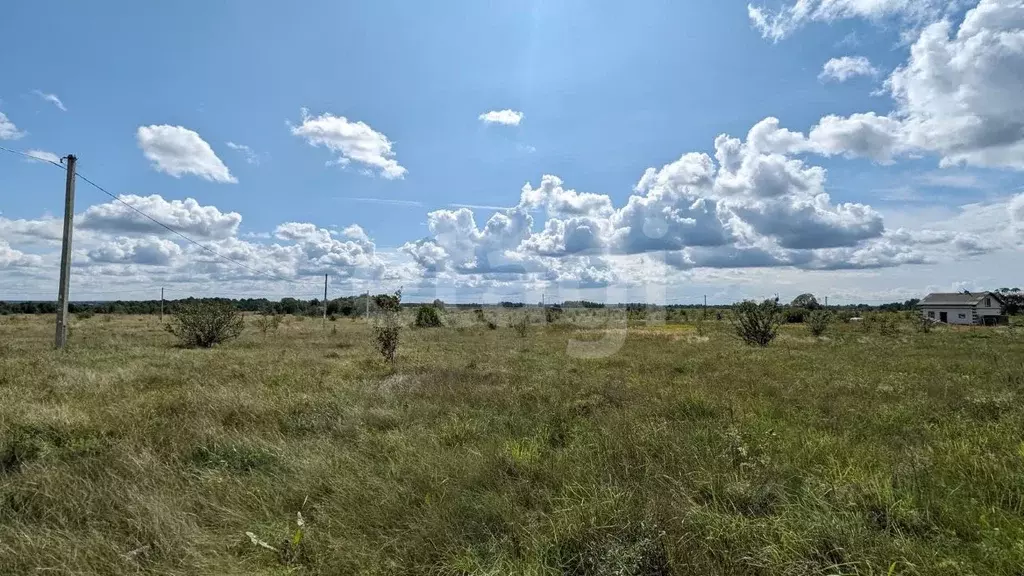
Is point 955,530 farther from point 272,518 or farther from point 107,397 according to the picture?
point 107,397

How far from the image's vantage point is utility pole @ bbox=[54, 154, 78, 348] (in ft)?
48.4

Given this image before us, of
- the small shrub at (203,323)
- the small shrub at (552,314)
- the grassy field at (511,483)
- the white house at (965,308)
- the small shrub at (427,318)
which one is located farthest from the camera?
the white house at (965,308)

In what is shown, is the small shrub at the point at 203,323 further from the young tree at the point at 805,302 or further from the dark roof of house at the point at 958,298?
the dark roof of house at the point at 958,298

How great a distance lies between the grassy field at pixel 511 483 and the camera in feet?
9.29

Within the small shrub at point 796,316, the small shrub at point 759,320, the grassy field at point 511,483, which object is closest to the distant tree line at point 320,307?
the small shrub at point 796,316

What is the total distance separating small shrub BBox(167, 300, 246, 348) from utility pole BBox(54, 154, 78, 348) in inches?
165

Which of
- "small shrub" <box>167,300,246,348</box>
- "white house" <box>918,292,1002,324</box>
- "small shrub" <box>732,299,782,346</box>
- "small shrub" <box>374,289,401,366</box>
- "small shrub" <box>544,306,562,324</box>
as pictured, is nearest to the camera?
"small shrub" <box>374,289,401,366</box>

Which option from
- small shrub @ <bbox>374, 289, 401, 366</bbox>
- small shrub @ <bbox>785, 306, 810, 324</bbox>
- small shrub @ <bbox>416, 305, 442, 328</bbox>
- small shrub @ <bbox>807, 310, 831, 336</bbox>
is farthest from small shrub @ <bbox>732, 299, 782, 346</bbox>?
small shrub @ <bbox>785, 306, 810, 324</bbox>

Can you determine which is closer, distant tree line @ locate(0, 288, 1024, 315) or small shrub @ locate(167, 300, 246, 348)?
small shrub @ locate(167, 300, 246, 348)

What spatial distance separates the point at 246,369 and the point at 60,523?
27.6ft

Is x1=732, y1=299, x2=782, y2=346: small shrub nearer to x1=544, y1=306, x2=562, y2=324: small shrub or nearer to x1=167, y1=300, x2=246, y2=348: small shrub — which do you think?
x1=544, y1=306, x2=562, y2=324: small shrub

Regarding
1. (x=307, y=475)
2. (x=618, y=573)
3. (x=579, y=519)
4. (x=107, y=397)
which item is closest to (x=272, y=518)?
(x=307, y=475)

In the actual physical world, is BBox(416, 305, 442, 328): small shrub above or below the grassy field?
above

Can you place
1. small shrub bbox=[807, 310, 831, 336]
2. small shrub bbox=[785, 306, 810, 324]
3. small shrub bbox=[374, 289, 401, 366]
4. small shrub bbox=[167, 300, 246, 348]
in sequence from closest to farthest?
small shrub bbox=[374, 289, 401, 366], small shrub bbox=[167, 300, 246, 348], small shrub bbox=[807, 310, 831, 336], small shrub bbox=[785, 306, 810, 324]
